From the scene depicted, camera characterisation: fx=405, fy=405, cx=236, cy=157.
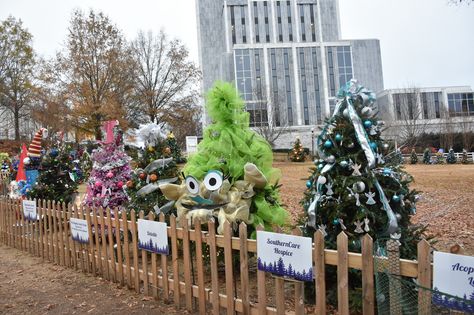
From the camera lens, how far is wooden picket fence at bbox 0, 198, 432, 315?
9.96 feet

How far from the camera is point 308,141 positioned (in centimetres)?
6100

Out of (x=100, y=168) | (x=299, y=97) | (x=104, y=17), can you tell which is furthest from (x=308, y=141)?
(x=100, y=168)

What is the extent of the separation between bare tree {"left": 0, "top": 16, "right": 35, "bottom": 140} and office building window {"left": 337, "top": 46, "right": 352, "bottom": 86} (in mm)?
47788

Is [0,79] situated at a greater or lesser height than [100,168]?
greater

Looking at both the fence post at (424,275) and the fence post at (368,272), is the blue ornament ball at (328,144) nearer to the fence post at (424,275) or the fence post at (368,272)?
the fence post at (368,272)

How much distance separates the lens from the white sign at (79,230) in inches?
238

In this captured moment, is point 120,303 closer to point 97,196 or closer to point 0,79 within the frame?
point 97,196

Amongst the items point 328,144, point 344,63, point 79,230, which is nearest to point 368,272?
point 328,144

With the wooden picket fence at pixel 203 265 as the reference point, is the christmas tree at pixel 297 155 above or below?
above

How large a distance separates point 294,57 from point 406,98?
26.1m

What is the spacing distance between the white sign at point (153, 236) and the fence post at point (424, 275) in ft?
9.16

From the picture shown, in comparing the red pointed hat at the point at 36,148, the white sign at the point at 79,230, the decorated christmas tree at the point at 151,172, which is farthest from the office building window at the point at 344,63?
the white sign at the point at 79,230

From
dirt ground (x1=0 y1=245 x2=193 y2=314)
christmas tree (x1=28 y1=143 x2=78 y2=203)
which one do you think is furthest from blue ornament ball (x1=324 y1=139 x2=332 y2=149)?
christmas tree (x1=28 y1=143 x2=78 y2=203)

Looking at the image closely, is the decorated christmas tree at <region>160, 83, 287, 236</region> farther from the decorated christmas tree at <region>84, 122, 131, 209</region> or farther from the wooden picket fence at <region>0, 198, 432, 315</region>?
the decorated christmas tree at <region>84, 122, 131, 209</region>
